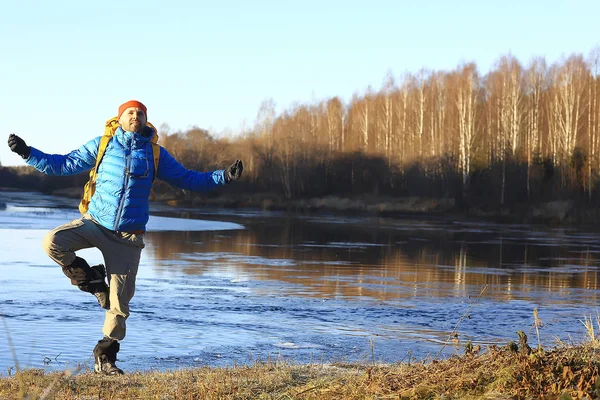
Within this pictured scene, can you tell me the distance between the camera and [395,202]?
58.8 m

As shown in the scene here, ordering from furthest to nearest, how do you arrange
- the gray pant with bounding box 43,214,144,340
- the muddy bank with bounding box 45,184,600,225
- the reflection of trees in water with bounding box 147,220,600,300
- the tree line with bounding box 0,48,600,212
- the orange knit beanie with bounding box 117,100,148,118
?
1. the tree line with bounding box 0,48,600,212
2. the muddy bank with bounding box 45,184,600,225
3. the reflection of trees in water with bounding box 147,220,600,300
4. the orange knit beanie with bounding box 117,100,148,118
5. the gray pant with bounding box 43,214,144,340

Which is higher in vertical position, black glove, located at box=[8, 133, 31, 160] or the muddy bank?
black glove, located at box=[8, 133, 31, 160]

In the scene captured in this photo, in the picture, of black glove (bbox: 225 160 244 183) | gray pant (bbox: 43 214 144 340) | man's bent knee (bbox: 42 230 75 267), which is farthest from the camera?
black glove (bbox: 225 160 244 183)

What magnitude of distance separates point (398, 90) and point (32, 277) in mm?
59383

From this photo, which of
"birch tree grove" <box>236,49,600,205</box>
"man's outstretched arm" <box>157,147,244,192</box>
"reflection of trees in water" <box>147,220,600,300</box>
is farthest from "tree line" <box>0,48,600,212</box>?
"man's outstretched arm" <box>157,147,244,192</box>

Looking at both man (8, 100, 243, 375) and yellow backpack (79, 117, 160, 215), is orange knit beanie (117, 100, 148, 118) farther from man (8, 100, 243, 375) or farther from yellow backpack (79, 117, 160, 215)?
yellow backpack (79, 117, 160, 215)

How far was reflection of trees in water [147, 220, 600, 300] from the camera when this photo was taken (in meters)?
16.4

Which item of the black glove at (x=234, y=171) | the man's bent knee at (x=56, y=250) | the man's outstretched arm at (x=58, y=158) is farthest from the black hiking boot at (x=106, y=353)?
the black glove at (x=234, y=171)

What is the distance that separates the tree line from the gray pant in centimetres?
4758

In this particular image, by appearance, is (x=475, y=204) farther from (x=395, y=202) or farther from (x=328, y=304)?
(x=328, y=304)

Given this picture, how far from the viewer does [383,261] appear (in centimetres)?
2145

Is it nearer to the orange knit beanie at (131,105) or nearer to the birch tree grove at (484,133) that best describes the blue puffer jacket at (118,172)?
the orange knit beanie at (131,105)

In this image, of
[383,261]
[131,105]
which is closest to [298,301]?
[131,105]

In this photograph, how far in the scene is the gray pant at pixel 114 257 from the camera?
6.80m
